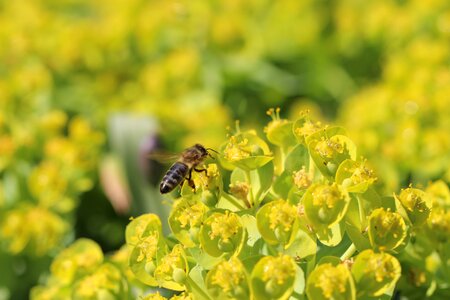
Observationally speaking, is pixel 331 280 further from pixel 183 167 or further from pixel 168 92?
pixel 168 92

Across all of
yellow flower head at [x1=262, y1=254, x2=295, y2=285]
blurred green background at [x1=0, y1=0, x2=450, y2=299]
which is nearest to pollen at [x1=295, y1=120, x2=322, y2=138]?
yellow flower head at [x1=262, y1=254, x2=295, y2=285]

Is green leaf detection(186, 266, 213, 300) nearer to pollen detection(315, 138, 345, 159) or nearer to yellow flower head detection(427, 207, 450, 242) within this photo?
pollen detection(315, 138, 345, 159)

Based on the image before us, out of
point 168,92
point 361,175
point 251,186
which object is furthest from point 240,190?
point 168,92

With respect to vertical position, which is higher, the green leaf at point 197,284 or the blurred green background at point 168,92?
the green leaf at point 197,284

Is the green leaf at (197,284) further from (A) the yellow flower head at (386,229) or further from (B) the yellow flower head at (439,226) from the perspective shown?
(B) the yellow flower head at (439,226)

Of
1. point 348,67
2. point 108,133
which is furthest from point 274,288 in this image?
point 348,67

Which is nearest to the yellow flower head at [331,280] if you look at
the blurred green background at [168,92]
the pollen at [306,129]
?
the pollen at [306,129]
